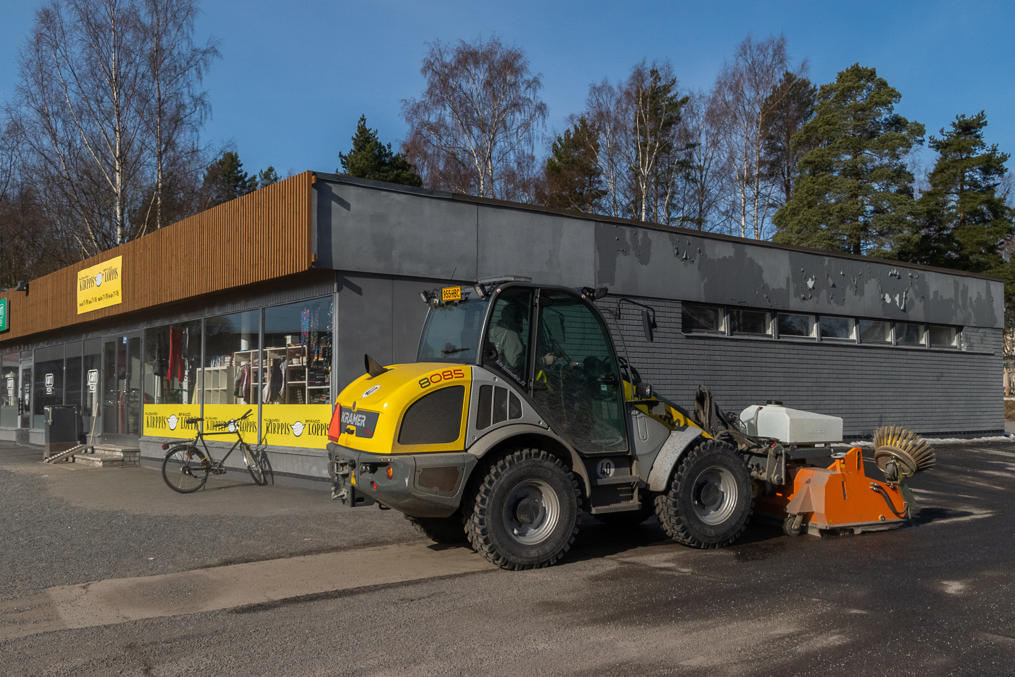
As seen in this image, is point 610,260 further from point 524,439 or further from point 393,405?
point 393,405

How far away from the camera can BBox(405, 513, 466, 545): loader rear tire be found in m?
7.67

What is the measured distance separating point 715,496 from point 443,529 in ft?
8.53

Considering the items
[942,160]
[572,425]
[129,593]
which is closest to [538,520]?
[572,425]

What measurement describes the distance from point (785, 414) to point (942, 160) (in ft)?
130

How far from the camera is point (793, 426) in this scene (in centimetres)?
823

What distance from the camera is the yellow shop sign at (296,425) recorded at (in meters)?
11.6

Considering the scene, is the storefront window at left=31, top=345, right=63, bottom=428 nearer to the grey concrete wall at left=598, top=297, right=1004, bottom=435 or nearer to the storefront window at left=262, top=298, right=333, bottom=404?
the storefront window at left=262, top=298, right=333, bottom=404

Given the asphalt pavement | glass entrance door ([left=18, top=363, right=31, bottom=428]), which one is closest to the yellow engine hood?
the asphalt pavement

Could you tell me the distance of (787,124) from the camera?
1428 inches

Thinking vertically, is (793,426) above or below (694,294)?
below

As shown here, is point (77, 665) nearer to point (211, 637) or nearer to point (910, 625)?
point (211, 637)

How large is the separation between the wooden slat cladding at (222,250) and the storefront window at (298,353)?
70 cm

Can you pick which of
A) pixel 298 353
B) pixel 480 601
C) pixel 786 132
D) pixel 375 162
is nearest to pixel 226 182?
pixel 375 162

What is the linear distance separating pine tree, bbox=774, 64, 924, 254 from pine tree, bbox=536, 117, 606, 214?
8.25 m
